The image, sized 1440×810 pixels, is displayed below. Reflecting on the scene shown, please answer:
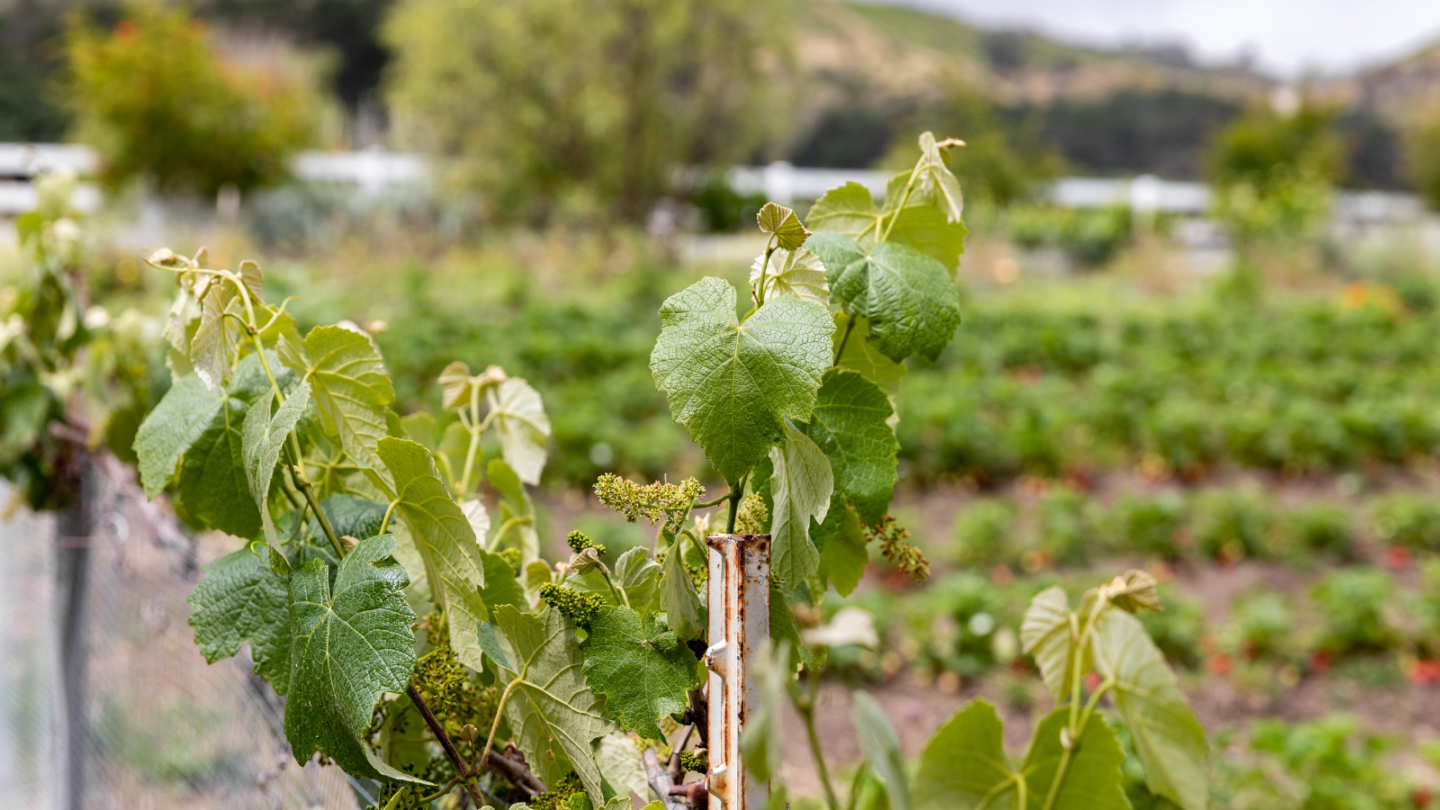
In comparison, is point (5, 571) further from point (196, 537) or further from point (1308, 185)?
point (1308, 185)

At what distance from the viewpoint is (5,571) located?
233 cm

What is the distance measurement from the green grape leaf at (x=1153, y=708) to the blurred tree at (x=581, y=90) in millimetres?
11818

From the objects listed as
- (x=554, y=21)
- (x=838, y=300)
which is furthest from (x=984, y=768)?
(x=554, y=21)

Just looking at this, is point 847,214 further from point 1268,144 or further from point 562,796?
point 1268,144

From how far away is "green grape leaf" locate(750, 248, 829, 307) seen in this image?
0.53 meters

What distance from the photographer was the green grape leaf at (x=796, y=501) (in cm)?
51

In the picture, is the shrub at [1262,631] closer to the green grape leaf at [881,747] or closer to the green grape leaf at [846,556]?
the green grape leaf at [846,556]

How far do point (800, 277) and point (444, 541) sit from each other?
0.81ft

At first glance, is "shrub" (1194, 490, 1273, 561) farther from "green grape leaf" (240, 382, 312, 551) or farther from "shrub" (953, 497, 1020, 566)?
"green grape leaf" (240, 382, 312, 551)

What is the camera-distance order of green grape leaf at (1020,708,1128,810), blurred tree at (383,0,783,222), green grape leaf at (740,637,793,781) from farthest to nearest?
blurred tree at (383,0,783,222), green grape leaf at (1020,708,1128,810), green grape leaf at (740,637,793,781)

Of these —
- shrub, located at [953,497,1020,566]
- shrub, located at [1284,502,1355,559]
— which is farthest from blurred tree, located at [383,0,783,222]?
shrub, located at [1284,502,1355,559]

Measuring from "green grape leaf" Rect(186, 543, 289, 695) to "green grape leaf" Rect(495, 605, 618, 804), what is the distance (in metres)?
0.12

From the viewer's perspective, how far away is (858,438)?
559mm

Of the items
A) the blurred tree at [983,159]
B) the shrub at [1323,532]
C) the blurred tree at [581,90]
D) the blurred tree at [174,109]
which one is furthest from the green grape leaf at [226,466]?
the blurred tree at [983,159]
